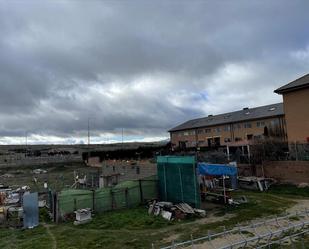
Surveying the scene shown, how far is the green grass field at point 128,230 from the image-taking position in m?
12.3

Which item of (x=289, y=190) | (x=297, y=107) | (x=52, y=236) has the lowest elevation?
(x=52, y=236)

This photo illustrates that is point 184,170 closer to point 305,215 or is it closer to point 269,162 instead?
point 305,215

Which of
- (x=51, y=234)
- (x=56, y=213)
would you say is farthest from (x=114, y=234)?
(x=56, y=213)

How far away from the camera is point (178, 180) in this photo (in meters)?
18.7

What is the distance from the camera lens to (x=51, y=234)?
14.0m

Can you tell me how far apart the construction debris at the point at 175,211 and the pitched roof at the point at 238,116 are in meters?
29.5

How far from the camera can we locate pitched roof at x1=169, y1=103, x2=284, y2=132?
4419 cm

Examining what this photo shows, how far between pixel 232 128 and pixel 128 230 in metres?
38.3

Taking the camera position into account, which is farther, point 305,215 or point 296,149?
point 296,149

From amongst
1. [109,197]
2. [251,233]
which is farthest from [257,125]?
[251,233]

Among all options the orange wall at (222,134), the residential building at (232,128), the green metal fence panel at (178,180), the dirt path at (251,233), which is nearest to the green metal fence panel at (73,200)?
the green metal fence panel at (178,180)

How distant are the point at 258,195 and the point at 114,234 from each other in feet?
36.9

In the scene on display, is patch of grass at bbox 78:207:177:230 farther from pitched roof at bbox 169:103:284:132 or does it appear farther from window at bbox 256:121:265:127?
window at bbox 256:121:265:127

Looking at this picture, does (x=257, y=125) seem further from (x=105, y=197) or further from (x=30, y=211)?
(x=30, y=211)
